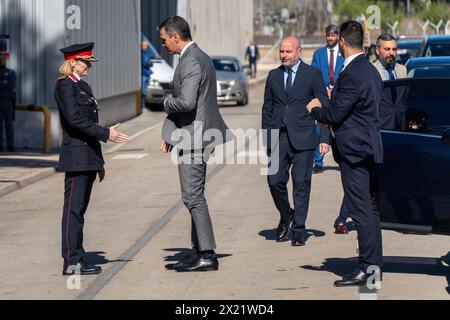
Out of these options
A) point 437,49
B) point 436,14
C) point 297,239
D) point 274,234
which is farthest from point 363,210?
point 436,14

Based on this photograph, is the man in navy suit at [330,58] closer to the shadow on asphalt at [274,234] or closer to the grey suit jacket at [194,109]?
the shadow on asphalt at [274,234]

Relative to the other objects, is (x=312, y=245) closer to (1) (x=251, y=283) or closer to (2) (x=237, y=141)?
(1) (x=251, y=283)

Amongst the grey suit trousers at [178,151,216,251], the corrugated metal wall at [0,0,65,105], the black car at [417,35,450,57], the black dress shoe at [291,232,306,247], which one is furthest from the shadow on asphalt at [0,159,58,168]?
the grey suit trousers at [178,151,216,251]

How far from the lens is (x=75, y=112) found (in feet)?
33.1

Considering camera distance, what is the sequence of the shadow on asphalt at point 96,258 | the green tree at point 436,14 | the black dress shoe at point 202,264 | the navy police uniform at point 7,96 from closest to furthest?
the black dress shoe at point 202,264, the shadow on asphalt at point 96,258, the navy police uniform at point 7,96, the green tree at point 436,14

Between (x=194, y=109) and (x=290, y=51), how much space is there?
1967 millimetres

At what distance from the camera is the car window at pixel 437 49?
76.7 ft

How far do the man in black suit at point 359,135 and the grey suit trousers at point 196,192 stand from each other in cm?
125

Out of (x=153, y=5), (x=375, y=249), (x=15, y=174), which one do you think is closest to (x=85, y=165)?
(x=375, y=249)

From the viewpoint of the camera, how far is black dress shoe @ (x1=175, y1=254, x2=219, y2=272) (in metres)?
10.3

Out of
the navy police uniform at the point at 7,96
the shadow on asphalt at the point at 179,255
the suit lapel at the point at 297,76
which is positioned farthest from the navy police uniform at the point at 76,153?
the navy police uniform at the point at 7,96

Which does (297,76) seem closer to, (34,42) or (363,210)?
(363,210)

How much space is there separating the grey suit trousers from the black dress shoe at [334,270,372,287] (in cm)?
133
